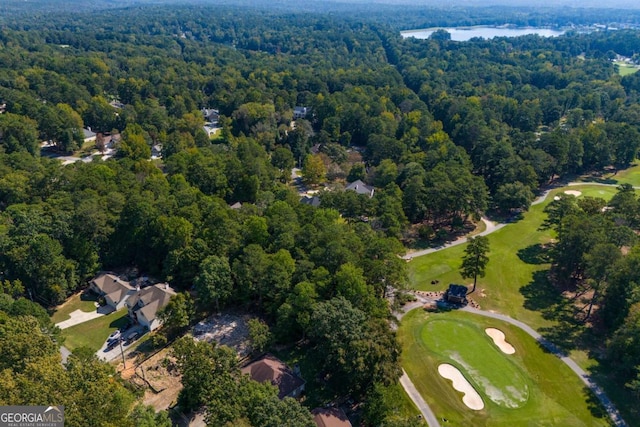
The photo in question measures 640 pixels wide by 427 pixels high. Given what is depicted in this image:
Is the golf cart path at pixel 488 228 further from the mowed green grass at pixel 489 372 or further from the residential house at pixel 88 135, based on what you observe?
the residential house at pixel 88 135

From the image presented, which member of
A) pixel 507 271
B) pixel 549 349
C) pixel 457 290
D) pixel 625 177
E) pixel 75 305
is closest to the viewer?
pixel 549 349

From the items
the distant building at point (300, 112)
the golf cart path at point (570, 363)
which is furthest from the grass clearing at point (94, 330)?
the distant building at point (300, 112)

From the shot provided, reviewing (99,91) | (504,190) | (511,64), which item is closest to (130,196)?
(504,190)

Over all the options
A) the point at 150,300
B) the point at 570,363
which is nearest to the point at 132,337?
the point at 150,300

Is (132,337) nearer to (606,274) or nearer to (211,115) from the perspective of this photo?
(606,274)

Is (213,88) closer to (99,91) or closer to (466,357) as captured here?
(99,91)

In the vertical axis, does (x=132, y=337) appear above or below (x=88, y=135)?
below

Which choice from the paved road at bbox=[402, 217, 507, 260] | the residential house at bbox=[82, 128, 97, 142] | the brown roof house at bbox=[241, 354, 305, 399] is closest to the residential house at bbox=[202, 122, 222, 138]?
the residential house at bbox=[82, 128, 97, 142]
